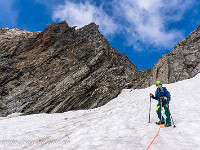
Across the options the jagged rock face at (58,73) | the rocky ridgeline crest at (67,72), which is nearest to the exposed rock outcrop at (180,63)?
the rocky ridgeline crest at (67,72)

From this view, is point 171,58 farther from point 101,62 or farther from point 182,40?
point 101,62

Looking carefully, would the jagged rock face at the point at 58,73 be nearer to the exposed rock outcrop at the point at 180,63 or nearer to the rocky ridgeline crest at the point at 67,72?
the rocky ridgeline crest at the point at 67,72

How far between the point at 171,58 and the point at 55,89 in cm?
2156

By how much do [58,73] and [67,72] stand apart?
1.78 metres

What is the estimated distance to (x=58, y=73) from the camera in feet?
93.1

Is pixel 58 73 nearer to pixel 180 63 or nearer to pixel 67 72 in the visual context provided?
pixel 67 72

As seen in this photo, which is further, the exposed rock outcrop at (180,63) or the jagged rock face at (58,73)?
the exposed rock outcrop at (180,63)

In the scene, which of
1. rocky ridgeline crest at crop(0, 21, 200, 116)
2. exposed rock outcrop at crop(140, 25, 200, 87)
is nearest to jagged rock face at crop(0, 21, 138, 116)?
rocky ridgeline crest at crop(0, 21, 200, 116)

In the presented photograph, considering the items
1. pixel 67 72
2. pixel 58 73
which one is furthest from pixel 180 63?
pixel 58 73

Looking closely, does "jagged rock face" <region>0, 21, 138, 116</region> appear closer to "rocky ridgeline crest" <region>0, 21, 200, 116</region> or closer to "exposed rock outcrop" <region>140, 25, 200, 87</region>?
"rocky ridgeline crest" <region>0, 21, 200, 116</region>

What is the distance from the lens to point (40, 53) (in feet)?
112

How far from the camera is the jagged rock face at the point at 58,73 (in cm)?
2283

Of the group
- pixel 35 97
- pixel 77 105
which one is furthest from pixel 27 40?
pixel 77 105

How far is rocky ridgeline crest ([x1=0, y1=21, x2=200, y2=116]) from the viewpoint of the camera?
23000 mm
